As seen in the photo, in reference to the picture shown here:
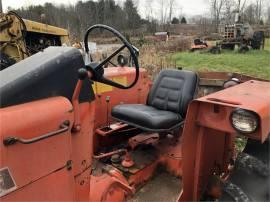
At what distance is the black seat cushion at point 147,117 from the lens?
2.44 metres

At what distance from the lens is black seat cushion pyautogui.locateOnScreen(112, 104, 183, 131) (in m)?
2.44

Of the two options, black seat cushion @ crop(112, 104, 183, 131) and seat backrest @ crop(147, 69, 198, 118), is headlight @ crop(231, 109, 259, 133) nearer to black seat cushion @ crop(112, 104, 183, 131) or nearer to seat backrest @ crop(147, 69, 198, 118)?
black seat cushion @ crop(112, 104, 183, 131)

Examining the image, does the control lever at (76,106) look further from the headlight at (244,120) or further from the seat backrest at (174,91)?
the seat backrest at (174,91)

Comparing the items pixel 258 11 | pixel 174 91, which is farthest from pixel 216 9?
pixel 174 91

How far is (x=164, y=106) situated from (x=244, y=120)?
155 cm

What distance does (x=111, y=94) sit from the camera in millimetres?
2820

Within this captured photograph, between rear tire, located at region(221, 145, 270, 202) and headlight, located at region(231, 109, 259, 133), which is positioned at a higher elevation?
headlight, located at region(231, 109, 259, 133)

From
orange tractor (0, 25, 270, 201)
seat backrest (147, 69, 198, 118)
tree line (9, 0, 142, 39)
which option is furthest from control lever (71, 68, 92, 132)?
tree line (9, 0, 142, 39)

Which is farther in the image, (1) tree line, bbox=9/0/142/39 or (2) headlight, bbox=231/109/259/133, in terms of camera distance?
(1) tree line, bbox=9/0/142/39

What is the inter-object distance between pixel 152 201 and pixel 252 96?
111cm

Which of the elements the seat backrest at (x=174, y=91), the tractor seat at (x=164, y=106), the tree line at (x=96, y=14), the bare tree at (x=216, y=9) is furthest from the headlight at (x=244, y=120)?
the bare tree at (x=216, y=9)

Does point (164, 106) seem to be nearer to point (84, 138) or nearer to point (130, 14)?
point (84, 138)

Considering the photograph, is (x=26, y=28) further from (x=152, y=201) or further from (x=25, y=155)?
(x=25, y=155)

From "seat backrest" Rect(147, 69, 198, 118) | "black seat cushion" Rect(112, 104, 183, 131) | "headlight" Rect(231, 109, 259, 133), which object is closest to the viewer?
"headlight" Rect(231, 109, 259, 133)
